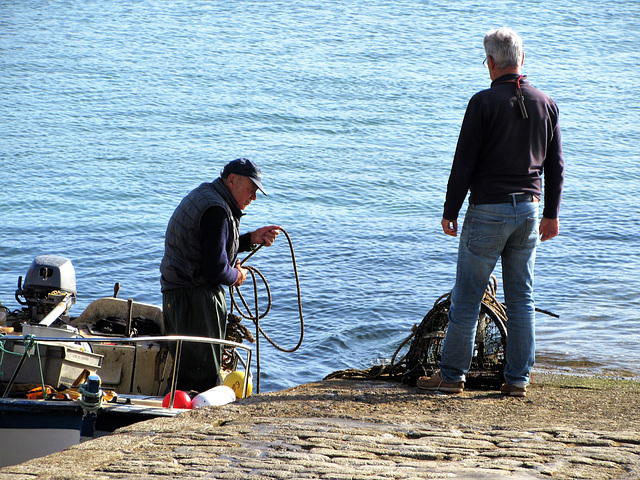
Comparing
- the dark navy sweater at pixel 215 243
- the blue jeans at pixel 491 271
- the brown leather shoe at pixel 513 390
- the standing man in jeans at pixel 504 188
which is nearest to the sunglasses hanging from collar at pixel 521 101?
the standing man in jeans at pixel 504 188

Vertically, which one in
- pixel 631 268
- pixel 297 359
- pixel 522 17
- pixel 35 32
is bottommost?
pixel 297 359

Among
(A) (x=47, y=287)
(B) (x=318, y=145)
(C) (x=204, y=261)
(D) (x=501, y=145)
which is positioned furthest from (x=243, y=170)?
(B) (x=318, y=145)

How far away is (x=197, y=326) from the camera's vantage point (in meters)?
5.92

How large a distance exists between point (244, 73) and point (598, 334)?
2557 centimetres

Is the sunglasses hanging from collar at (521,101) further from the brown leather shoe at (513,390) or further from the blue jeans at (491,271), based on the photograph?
the brown leather shoe at (513,390)

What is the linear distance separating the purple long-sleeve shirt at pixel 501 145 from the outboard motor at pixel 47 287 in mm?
4005

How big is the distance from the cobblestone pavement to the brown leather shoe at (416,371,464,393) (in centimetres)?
9

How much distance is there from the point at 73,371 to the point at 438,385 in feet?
8.97

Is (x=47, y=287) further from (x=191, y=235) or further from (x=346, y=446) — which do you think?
(x=346, y=446)

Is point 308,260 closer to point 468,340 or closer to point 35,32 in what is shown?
point 468,340

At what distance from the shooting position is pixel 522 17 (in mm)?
43344

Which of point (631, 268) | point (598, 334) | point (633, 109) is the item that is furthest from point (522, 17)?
point (598, 334)

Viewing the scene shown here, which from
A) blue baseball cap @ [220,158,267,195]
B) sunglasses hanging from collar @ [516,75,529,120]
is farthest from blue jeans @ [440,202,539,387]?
blue baseball cap @ [220,158,267,195]

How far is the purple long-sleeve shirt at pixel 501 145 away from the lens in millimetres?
4664
